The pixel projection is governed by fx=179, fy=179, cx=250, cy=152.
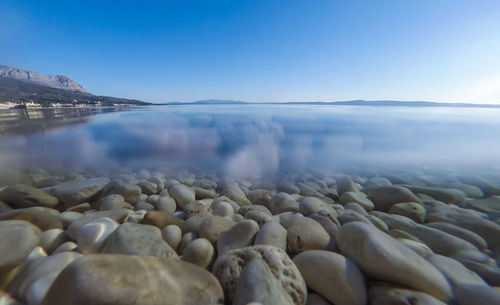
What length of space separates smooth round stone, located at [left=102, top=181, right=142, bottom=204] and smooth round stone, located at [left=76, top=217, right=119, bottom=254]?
3.25 feet

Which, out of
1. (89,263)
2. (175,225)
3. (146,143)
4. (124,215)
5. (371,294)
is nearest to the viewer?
(89,263)

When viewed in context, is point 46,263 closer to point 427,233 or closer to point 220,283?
point 220,283

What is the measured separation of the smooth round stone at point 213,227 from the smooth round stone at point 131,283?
1.63 ft

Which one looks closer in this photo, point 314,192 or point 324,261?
point 324,261

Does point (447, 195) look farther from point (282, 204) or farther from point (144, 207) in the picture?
point (144, 207)

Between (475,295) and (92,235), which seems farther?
(92,235)

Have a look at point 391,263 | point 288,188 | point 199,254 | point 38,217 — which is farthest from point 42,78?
point 391,263

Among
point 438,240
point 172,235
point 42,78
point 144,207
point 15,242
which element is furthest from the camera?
point 42,78

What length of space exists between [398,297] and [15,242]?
2.48 metres

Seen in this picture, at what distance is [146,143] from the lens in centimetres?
806

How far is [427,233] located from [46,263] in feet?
10.5

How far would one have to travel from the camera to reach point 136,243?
133 cm

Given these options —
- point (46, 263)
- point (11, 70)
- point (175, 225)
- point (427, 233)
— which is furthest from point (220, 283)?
point (11, 70)

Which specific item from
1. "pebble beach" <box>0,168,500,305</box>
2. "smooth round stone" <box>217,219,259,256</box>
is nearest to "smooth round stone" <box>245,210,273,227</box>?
"pebble beach" <box>0,168,500,305</box>
